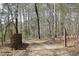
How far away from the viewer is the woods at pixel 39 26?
3.72 feet

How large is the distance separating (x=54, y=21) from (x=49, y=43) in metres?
0.20

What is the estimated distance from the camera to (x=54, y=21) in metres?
1.14

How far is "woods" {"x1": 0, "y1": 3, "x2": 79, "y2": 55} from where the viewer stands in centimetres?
113

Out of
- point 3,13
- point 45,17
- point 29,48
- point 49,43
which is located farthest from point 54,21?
point 3,13

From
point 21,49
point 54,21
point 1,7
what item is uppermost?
point 1,7

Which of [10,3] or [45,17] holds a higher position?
[10,3]

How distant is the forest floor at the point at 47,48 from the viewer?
1137mm

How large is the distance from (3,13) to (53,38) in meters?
0.50

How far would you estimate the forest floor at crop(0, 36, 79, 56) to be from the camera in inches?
44.8

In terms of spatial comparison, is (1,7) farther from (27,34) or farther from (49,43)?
(49,43)

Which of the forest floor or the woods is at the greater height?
the woods

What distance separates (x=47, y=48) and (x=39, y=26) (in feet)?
0.69

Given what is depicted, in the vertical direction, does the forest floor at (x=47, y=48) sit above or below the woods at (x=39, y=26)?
below

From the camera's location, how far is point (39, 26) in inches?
45.0
